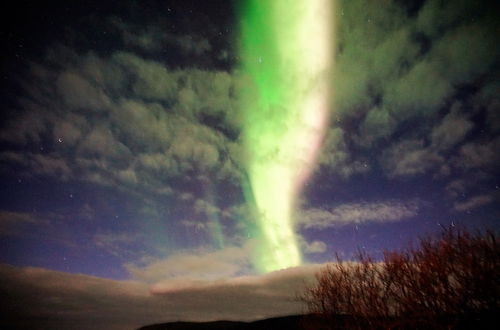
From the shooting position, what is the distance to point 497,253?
69.7 ft

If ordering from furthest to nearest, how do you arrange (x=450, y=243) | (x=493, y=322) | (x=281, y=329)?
(x=281, y=329) < (x=450, y=243) < (x=493, y=322)

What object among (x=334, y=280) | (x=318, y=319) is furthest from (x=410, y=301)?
(x=318, y=319)

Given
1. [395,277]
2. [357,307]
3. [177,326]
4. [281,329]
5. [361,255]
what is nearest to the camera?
[395,277]

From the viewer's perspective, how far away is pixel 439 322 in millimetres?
21500

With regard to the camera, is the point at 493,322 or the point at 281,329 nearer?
the point at 493,322

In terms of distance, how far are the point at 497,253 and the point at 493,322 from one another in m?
4.88

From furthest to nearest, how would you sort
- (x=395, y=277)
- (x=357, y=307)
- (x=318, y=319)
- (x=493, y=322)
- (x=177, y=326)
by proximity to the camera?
(x=177, y=326) → (x=318, y=319) → (x=357, y=307) → (x=395, y=277) → (x=493, y=322)

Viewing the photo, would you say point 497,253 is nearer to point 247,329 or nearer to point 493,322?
point 493,322

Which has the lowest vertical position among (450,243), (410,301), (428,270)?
(410,301)

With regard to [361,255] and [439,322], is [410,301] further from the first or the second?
[361,255]

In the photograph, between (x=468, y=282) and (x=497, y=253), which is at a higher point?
(x=497, y=253)

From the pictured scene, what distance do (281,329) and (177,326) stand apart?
213ft

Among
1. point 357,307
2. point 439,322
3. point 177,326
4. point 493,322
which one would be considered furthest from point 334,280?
point 177,326

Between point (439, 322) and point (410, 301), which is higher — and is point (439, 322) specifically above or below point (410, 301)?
below
